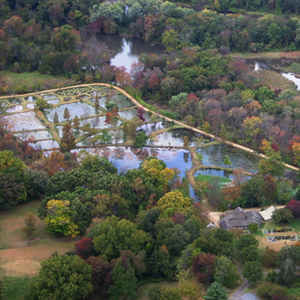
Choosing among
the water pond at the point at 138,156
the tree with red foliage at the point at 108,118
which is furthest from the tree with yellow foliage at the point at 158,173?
the tree with red foliage at the point at 108,118

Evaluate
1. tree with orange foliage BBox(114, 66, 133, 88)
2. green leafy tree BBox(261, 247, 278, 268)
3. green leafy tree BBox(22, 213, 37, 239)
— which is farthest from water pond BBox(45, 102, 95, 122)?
green leafy tree BBox(261, 247, 278, 268)

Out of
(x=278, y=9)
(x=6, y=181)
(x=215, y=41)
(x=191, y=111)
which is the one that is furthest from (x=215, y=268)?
(x=278, y=9)

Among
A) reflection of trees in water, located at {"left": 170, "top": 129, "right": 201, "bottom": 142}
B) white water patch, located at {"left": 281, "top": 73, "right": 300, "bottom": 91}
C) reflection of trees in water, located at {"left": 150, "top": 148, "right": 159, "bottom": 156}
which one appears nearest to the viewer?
reflection of trees in water, located at {"left": 150, "top": 148, "right": 159, "bottom": 156}

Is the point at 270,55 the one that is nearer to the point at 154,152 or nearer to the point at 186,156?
the point at 186,156

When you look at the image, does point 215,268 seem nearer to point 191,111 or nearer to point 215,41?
point 191,111

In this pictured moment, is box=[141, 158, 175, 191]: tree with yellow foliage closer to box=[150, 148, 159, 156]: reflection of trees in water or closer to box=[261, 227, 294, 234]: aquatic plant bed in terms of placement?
box=[150, 148, 159, 156]: reflection of trees in water

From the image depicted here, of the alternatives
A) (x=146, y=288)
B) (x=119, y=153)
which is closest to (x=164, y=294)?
(x=146, y=288)
